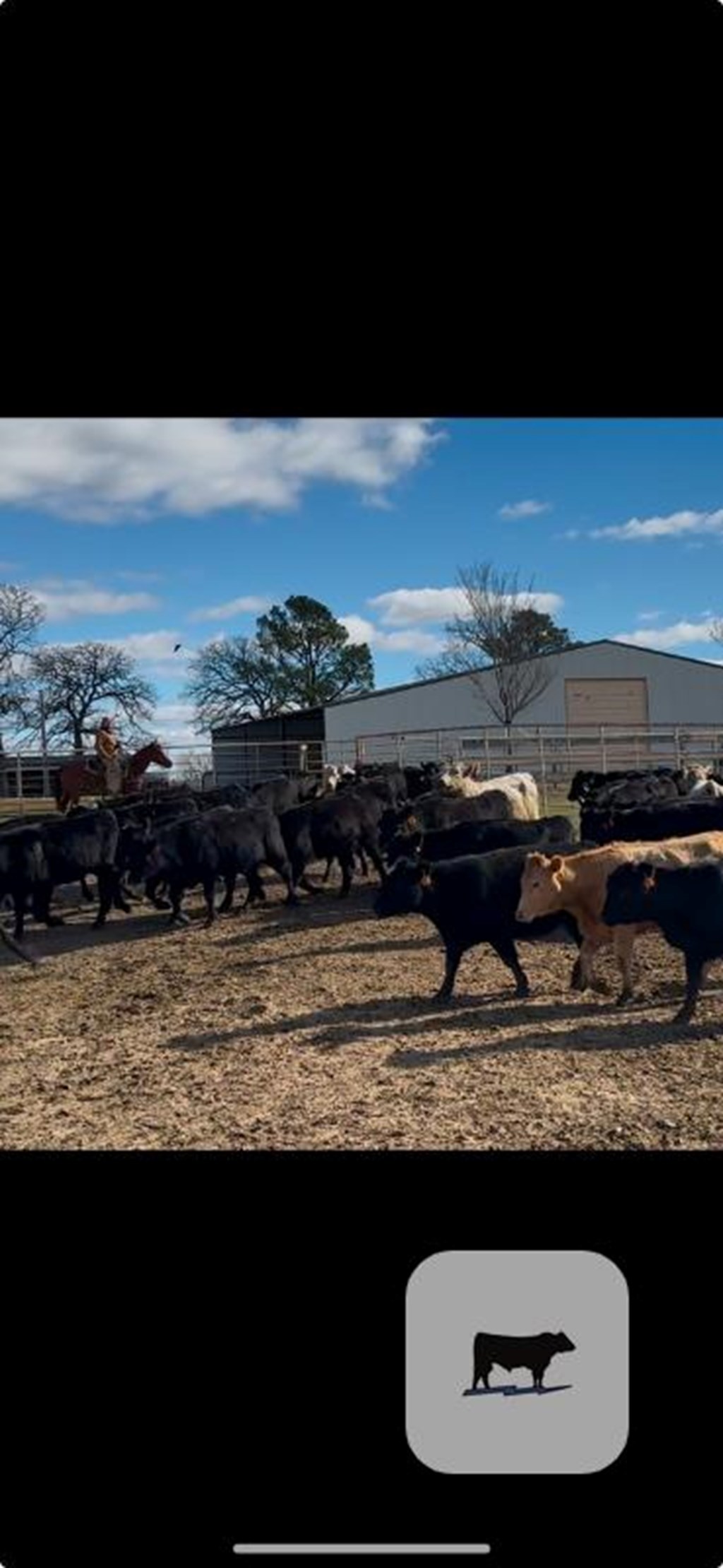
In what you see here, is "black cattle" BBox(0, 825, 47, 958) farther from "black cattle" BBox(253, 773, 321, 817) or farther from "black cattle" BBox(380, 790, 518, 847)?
"black cattle" BBox(253, 773, 321, 817)

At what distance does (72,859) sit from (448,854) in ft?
10.9

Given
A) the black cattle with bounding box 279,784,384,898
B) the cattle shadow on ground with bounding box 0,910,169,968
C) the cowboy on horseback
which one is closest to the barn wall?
the cowboy on horseback

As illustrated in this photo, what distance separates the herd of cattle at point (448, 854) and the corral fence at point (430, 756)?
651 centimetres

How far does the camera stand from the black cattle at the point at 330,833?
396 inches

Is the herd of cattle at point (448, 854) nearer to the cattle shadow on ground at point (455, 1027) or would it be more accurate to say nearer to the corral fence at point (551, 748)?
the cattle shadow on ground at point (455, 1027)

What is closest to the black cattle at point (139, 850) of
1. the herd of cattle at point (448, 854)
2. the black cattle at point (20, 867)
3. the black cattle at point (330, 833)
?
the herd of cattle at point (448, 854)

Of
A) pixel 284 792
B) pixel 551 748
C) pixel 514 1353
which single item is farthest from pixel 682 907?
pixel 551 748

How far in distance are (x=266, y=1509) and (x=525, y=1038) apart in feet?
13.4

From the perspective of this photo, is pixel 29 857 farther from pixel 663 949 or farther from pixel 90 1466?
pixel 90 1466

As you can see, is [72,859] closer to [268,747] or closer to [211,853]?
[211,853]

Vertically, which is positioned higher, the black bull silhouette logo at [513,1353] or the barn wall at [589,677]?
the barn wall at [589,677]

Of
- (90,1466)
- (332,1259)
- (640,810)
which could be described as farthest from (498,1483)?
(640,810)
